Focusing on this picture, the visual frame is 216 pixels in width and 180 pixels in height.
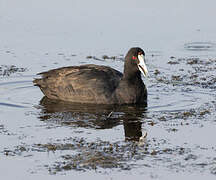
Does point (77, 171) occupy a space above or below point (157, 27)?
below

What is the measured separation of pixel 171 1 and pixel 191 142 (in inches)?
486

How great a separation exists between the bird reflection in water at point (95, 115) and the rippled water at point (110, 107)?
0.02m

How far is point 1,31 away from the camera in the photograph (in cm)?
1908

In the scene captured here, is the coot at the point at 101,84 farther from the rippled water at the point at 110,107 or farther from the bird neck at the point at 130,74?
the rippled water at the point at 110,107

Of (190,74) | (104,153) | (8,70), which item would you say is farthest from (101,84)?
(104,153)

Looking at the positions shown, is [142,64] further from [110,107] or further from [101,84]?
[110,107]

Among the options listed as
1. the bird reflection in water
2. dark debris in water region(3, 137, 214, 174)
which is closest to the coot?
the bird reflection in water

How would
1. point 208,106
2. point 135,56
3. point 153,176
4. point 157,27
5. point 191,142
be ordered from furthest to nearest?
point 157,27 < point 135,56 < point 208,106 < point 191,142 < point 153,176

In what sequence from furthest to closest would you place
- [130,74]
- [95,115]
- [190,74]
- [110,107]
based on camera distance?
[190,74] → [130,74] → [110,107] → [95,115]

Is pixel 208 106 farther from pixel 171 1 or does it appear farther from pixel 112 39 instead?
pixel 171 1

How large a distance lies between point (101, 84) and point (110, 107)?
0.58 meters

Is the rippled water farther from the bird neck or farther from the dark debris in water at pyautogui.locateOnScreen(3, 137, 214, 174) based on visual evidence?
the bird neck

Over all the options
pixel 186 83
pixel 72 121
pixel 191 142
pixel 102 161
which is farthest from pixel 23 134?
pixel 186 83

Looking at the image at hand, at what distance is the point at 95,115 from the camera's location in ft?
39.4
